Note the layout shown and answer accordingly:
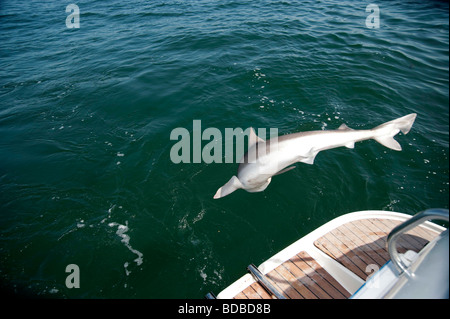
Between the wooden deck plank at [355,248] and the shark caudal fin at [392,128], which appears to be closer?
the wooden deck plank at [355,248]

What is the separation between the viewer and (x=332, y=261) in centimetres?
651

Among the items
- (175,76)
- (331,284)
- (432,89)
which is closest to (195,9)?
(175,76)

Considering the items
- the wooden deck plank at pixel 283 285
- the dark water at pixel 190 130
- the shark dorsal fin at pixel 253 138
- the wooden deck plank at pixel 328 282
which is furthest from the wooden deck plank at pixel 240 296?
the shark dorsal fin at pixel 253 138

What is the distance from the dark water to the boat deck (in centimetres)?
84

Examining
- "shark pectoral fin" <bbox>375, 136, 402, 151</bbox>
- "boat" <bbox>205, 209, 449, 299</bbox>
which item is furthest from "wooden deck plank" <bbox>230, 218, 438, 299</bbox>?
"shark pectoral fin" <bbox>375, 136, 402, 151</bbox>

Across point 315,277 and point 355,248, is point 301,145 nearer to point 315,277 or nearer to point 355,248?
point 355,248

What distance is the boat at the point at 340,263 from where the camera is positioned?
419cm

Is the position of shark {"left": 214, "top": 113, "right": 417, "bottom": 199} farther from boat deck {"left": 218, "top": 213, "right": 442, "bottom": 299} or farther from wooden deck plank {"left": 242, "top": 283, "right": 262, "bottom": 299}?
wooden deck plank {"left": 242, "top": 283, "right": 262, "bottom": 299}

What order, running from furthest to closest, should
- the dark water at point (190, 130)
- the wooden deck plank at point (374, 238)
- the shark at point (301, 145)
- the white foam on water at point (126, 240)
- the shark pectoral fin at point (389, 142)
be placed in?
the dark water at point (190, 130), the white foam on water at point (126, 240), the shark pectoral fin at point (389, 142), the wooden deck plank at point (374, 238), the shark at point (301, 145)

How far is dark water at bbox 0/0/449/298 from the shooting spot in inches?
288

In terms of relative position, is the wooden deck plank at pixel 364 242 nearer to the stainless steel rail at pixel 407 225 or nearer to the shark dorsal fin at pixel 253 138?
the stainless steel rail at pixel 407 225

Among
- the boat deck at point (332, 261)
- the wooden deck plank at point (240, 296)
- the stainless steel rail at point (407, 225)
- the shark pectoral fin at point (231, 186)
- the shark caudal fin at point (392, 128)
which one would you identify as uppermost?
the shark caudal fin at point (392, 128)

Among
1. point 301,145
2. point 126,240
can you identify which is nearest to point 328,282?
point 301,145

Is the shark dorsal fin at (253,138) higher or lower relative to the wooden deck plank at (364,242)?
higher
